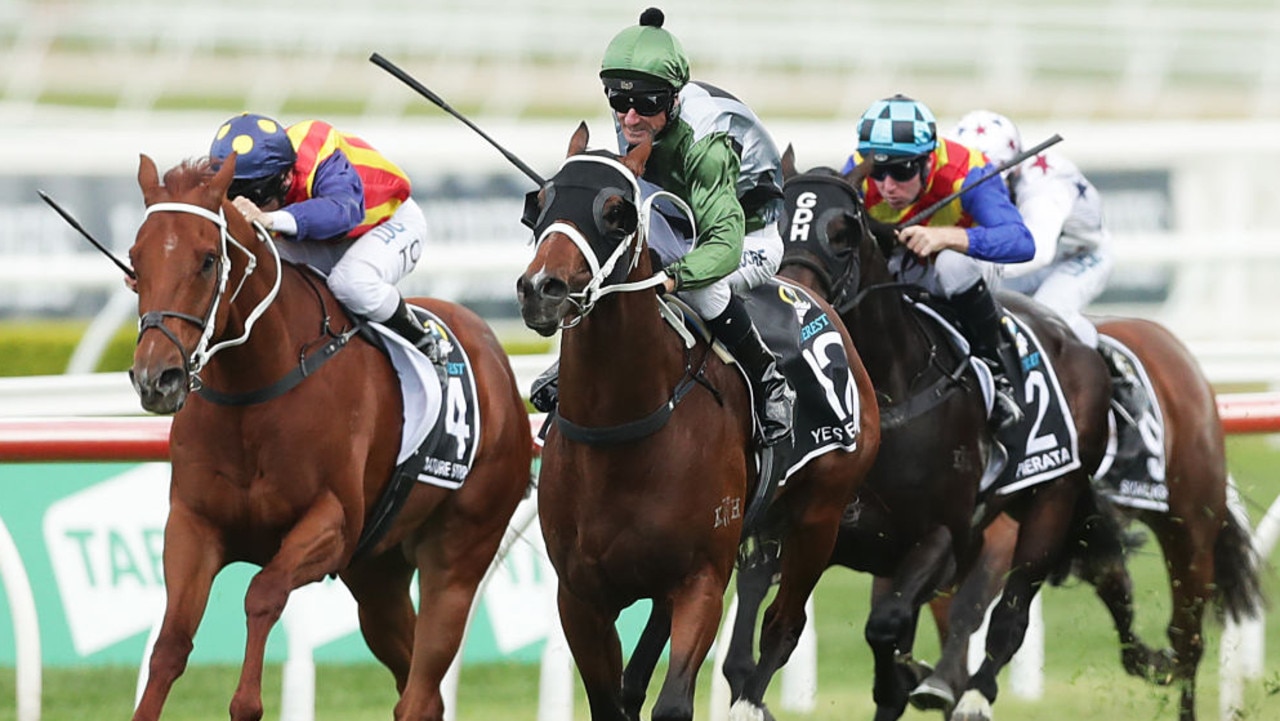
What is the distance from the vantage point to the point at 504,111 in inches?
802

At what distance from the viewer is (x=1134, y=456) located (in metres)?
6.80

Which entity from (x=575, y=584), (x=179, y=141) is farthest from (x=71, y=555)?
(x=179, y=141)

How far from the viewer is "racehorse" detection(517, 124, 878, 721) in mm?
4281

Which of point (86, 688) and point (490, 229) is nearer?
point (86, 688)

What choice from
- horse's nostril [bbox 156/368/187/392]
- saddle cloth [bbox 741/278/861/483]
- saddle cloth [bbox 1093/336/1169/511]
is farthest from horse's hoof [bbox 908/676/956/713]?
horse's nostril [bbox 156/368/187/392]

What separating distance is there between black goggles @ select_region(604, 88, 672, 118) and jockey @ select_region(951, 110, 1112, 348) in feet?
6.26

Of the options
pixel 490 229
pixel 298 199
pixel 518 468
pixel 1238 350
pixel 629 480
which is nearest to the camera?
pixel 629 480

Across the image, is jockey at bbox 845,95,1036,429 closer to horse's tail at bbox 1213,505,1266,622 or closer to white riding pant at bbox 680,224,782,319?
white riding pant at bbox 680,224,782,319

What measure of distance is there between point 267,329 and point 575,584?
100 centimetres

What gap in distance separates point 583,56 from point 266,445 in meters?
16.1

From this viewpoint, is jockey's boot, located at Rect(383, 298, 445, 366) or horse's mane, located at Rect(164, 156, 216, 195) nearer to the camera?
horse's mane, located at Rect(164, 156, 216, 195)

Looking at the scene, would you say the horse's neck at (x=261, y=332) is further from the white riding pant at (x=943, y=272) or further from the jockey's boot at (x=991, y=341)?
the jockey's boot at (x=991, y=341)

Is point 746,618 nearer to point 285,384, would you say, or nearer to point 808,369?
point 808,369

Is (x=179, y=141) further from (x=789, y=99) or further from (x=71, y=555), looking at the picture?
(x=789, y=99)
